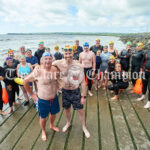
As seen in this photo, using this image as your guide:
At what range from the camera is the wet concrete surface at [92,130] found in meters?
2.72

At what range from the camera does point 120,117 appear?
3.62 meters

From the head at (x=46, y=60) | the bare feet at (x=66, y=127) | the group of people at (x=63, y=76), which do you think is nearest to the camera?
the head at (x=46, y=60)

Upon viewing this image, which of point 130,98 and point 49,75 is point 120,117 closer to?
point 130,98

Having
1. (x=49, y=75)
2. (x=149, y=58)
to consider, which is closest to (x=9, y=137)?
(x=49, y=75)

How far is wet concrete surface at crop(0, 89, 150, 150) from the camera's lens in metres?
2.72

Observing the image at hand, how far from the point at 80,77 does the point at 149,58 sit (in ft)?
9.29

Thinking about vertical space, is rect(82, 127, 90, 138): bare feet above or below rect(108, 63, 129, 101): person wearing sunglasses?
below

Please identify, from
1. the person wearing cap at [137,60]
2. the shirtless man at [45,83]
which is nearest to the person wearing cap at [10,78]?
the shirtless man at [45,83]

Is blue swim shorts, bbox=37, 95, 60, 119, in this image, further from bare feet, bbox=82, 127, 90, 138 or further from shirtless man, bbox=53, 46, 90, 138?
bare feet, bbox=82, 127, 90, 138

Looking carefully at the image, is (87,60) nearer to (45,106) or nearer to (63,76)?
(63,76)

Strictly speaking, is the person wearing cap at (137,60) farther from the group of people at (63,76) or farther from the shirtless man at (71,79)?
the shirtless man at (71,79)

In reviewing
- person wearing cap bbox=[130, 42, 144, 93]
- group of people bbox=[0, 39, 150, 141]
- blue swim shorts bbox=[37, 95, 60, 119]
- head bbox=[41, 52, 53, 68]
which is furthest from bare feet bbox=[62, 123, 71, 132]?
person wearing cap bbox=[130, 42, 144, 93]

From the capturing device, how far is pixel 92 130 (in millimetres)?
3160

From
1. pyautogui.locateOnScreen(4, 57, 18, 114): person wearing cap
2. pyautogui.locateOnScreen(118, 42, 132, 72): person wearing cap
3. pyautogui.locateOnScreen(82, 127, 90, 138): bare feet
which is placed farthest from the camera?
pyautogui.locateOnScreen(118, 42, 132, 72): person wearing cap
